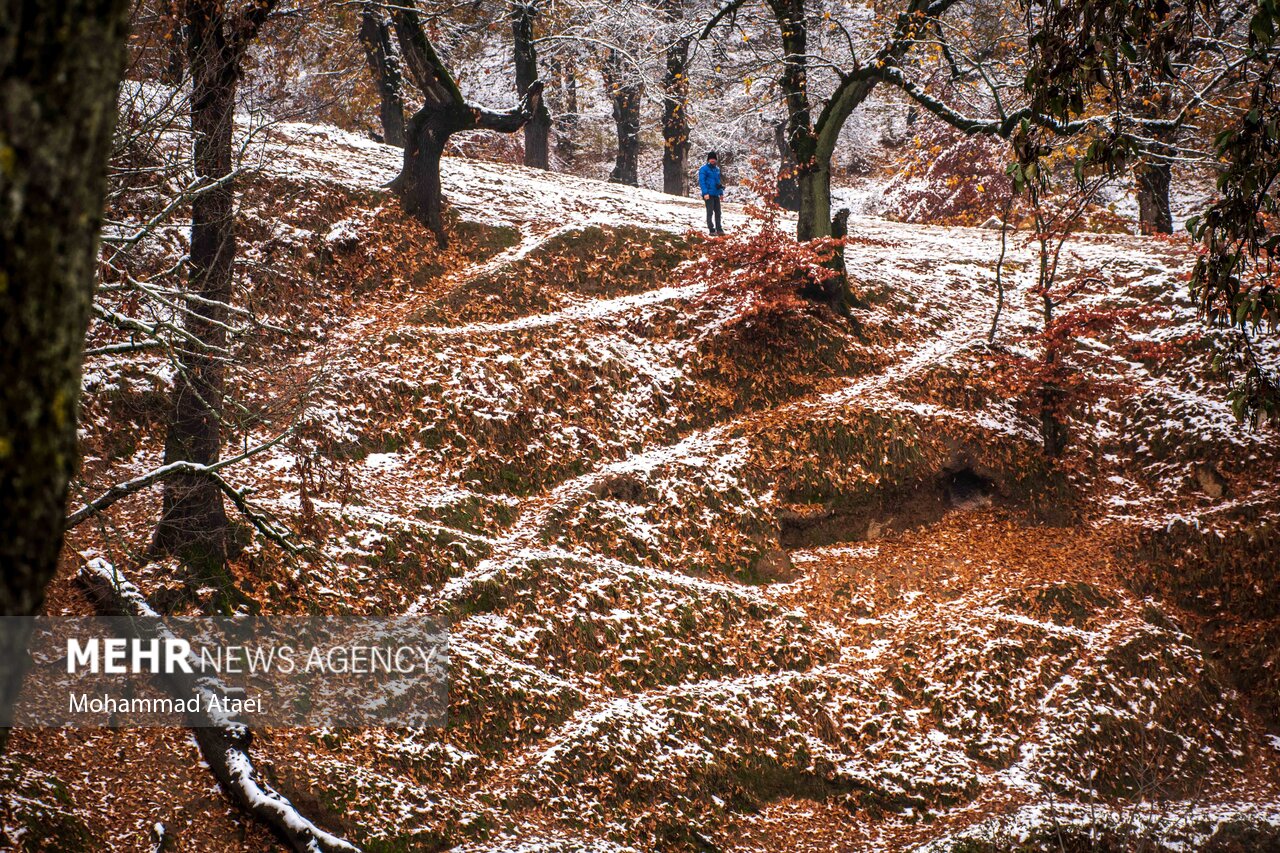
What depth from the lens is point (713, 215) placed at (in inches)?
680

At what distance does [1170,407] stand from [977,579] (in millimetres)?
5156

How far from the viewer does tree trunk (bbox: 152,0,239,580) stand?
7.28 m

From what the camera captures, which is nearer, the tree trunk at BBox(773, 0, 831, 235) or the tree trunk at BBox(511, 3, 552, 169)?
the tree trunk at BBox(773, 0, 831, 235)

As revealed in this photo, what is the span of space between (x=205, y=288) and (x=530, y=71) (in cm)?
1016

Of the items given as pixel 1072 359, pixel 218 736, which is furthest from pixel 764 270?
pixel 218 736

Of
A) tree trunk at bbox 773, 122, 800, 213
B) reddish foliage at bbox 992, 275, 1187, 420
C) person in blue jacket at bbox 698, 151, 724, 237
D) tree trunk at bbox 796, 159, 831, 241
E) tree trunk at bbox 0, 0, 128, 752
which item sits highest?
tree trunk at bbox 773, 122, 800, 213

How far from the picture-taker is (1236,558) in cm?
1102

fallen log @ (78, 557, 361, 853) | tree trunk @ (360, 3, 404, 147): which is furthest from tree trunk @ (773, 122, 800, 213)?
fallen log @ (78, 557, 361, 853)

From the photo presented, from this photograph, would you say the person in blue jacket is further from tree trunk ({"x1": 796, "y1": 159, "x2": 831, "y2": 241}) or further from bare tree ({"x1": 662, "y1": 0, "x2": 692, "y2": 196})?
tree trunk ({"x1": 796, "y1": 159, "x2": 831, "y2": 241})

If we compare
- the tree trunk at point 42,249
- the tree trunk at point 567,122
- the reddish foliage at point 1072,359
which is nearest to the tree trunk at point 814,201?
the reddish foliage at point 1072,359

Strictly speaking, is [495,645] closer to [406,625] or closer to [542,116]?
[406,625]

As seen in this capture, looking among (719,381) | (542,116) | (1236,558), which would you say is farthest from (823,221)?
(1236,558)

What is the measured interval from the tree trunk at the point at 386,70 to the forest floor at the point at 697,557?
3.75m

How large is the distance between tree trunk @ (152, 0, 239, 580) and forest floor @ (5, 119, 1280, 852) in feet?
1.00
